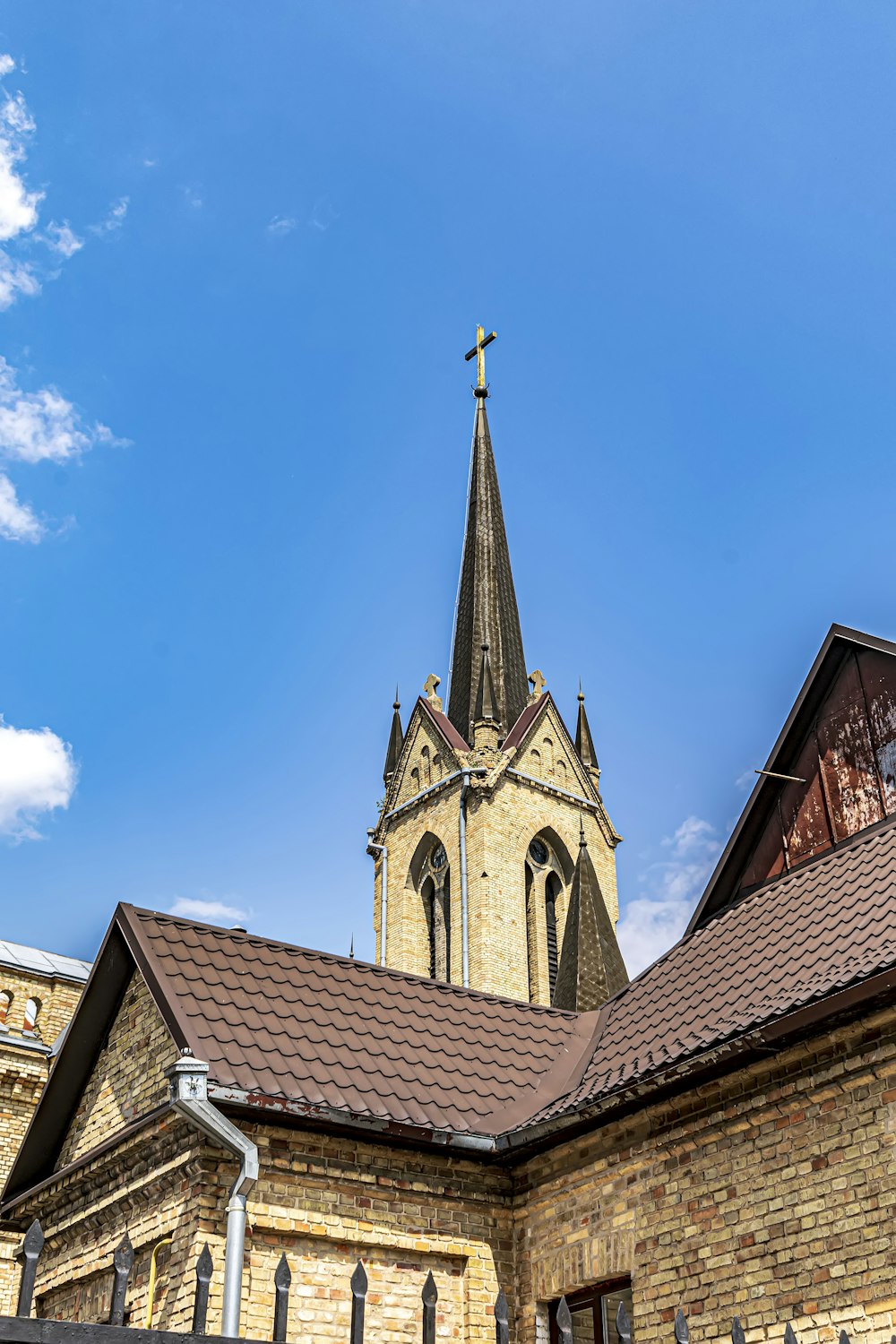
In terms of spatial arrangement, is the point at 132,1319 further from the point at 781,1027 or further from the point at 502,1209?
the point at 781,1027

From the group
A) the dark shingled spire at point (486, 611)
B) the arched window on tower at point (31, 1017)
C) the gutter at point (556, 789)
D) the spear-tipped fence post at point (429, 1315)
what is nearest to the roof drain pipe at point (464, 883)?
the gutter at point (556, 789)

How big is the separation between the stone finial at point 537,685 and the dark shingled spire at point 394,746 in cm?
472

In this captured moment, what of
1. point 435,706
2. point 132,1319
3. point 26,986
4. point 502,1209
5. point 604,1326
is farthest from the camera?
point 435,706

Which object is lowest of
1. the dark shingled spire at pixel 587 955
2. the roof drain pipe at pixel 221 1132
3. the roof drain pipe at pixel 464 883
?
the roof drain pipe at pixel 221 1132

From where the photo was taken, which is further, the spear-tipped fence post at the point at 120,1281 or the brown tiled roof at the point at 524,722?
the brown tiled roof at the point at 524,722

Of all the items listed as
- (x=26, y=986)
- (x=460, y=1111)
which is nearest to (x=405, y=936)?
(x=26, y=986)

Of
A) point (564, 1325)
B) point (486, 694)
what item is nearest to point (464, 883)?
point (486, 694)

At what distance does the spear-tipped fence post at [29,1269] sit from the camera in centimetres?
341

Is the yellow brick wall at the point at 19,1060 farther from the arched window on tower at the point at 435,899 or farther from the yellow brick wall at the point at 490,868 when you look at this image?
the arched window on tower at the point at 435,899

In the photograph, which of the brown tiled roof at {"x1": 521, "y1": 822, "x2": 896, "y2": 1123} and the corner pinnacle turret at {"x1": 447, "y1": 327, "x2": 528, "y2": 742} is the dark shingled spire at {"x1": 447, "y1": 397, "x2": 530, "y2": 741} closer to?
the corner pinnacle turret at {"x1": 447, "y1": 327, "x2": 528, "y2": 742}

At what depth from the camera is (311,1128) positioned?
9391 mm

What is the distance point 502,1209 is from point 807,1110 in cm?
301

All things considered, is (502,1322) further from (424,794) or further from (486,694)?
(486,694)

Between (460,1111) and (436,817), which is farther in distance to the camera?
(436,817)
